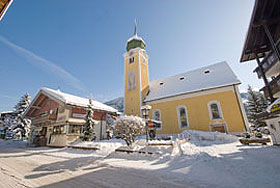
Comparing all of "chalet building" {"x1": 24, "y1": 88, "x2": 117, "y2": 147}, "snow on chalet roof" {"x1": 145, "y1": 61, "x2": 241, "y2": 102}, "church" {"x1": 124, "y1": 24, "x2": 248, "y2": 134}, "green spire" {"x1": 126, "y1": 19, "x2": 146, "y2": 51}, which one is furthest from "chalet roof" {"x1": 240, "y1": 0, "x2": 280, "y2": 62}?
"green spire" {"x1": 126, "y1": 19, "x2": 146, "y2": 51}

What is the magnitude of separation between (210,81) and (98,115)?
17698 millimetres

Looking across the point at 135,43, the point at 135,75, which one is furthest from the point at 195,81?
the point at 135,43

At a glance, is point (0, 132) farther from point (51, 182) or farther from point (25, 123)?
point (51, 182)

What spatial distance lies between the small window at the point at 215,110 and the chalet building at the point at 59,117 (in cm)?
1437

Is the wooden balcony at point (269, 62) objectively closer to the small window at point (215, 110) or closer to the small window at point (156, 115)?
the small window at point (215, 110)

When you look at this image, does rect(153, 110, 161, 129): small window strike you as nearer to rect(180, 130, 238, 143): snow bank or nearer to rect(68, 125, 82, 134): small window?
rect(180, 130, 238, 143): snow bank

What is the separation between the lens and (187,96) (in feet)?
65.3

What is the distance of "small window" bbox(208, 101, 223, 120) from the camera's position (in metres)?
17.5

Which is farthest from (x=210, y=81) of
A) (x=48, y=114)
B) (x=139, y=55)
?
(x=48, y=114)

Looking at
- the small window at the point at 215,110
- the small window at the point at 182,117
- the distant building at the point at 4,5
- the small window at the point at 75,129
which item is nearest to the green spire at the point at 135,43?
the small window at the point at 182,117

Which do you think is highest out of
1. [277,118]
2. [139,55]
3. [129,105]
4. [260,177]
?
[139,55]

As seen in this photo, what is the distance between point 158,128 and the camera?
21.0m

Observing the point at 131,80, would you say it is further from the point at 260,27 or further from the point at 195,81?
the point at 260,27

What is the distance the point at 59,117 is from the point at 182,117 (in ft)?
56.9
